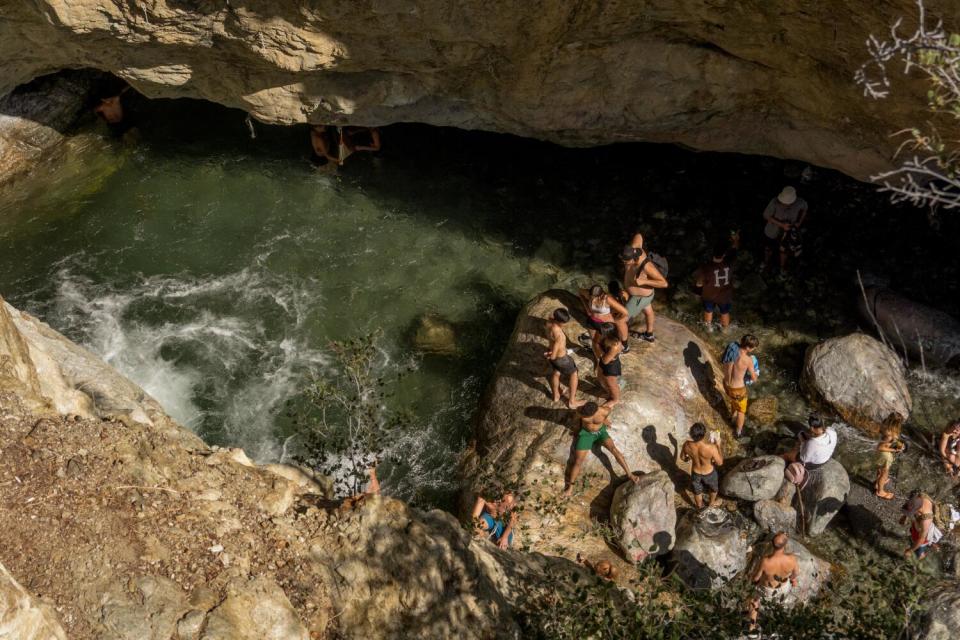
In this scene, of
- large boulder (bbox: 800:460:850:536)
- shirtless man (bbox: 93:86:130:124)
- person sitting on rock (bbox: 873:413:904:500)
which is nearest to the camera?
large boulder (bbox: 800:460:850:536)

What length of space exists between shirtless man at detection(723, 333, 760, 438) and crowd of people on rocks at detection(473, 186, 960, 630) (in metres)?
0.01

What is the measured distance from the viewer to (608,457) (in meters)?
10.6

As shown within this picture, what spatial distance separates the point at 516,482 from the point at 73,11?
7551 millimetres

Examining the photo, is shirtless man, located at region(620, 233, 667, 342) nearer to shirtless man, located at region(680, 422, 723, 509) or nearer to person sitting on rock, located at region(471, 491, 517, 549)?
shirtless man, located at region(680, 422, 723, 509)

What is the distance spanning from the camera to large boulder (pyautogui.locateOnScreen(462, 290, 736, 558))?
1034 cm

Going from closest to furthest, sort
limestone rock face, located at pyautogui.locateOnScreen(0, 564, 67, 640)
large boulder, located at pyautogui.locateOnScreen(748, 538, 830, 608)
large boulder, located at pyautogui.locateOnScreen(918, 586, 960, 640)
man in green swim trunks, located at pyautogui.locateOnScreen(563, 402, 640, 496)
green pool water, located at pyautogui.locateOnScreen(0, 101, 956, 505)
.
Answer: limestone rock face, located at pyautogui.locateOnScreen(0, 564, 67, 640)
large boulder, located at pyautogui.locateOnScreen(918, 586, 960, 640)
large boulder, located at pyautogui.locateOnScreen(748, 538, 830, 608)
man in green swim trunks, located at pyautogui.locateOnScreen(563, 402, 640, 496)
green pool water, located at pyautogui.locateOnScreen(0, 101, 956, 505)

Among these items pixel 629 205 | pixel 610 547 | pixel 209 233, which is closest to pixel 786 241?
pixel 629 205

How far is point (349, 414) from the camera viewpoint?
10883 mm

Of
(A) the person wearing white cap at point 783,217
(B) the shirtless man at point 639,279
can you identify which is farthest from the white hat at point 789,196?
(B) the shirtless man at point 639,279

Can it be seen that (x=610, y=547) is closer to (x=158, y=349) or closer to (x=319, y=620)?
(x=319, y=620)

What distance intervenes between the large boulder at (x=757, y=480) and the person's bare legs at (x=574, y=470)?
6.23ft

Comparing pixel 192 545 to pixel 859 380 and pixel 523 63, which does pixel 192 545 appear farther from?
pixel 859 380

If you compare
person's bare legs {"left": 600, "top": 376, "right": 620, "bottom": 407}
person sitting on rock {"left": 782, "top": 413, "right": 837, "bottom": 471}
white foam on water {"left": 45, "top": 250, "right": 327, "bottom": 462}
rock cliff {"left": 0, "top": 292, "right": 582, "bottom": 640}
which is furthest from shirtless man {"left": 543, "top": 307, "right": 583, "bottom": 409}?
white foam on water {"left": 45, "top": 250, "right": 327, "bottom": 462}

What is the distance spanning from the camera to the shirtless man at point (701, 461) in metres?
10.3
